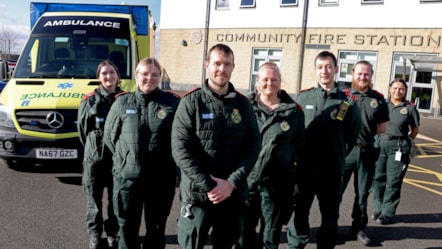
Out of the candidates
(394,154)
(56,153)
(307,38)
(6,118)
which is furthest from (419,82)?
(6,118)

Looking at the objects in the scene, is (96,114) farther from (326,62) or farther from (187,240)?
(326,62)

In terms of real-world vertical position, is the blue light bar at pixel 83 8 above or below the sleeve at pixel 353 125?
above

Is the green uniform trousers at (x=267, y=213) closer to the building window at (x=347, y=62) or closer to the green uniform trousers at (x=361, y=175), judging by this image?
the green uniform trousers at (x=361, y=175)

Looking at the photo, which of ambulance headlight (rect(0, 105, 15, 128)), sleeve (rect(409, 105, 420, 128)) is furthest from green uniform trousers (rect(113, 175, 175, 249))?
sleeve (rect(409, 105, 420, 128))

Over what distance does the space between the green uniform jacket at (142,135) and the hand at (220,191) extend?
67 centimetres

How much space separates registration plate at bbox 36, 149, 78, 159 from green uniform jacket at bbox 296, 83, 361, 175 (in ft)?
10.6

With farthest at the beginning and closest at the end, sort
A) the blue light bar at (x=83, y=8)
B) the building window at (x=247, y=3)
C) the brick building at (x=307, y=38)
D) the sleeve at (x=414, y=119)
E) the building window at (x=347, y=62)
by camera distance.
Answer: the building window at (x=247, y=3) → the building window at (x=347, y=62) → the brick building at (x=307, y=38) → the blue light bar at (x=83, y=8) → the sleeve at (x=414, y=119)

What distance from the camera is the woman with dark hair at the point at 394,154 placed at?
491 cm

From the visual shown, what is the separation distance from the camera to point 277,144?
322 centimetres

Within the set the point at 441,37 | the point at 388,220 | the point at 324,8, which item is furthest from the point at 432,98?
the point at 388,220

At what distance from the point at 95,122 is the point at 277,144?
A: 6.14ft

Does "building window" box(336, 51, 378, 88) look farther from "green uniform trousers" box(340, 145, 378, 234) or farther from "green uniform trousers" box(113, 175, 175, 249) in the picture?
"green uniform trousers" box(113, 175, 175, 249)

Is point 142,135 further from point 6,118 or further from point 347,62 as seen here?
point 347,62

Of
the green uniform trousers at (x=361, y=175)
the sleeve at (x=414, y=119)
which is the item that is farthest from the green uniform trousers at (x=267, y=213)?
the sleeve at (x=414, y=119)
